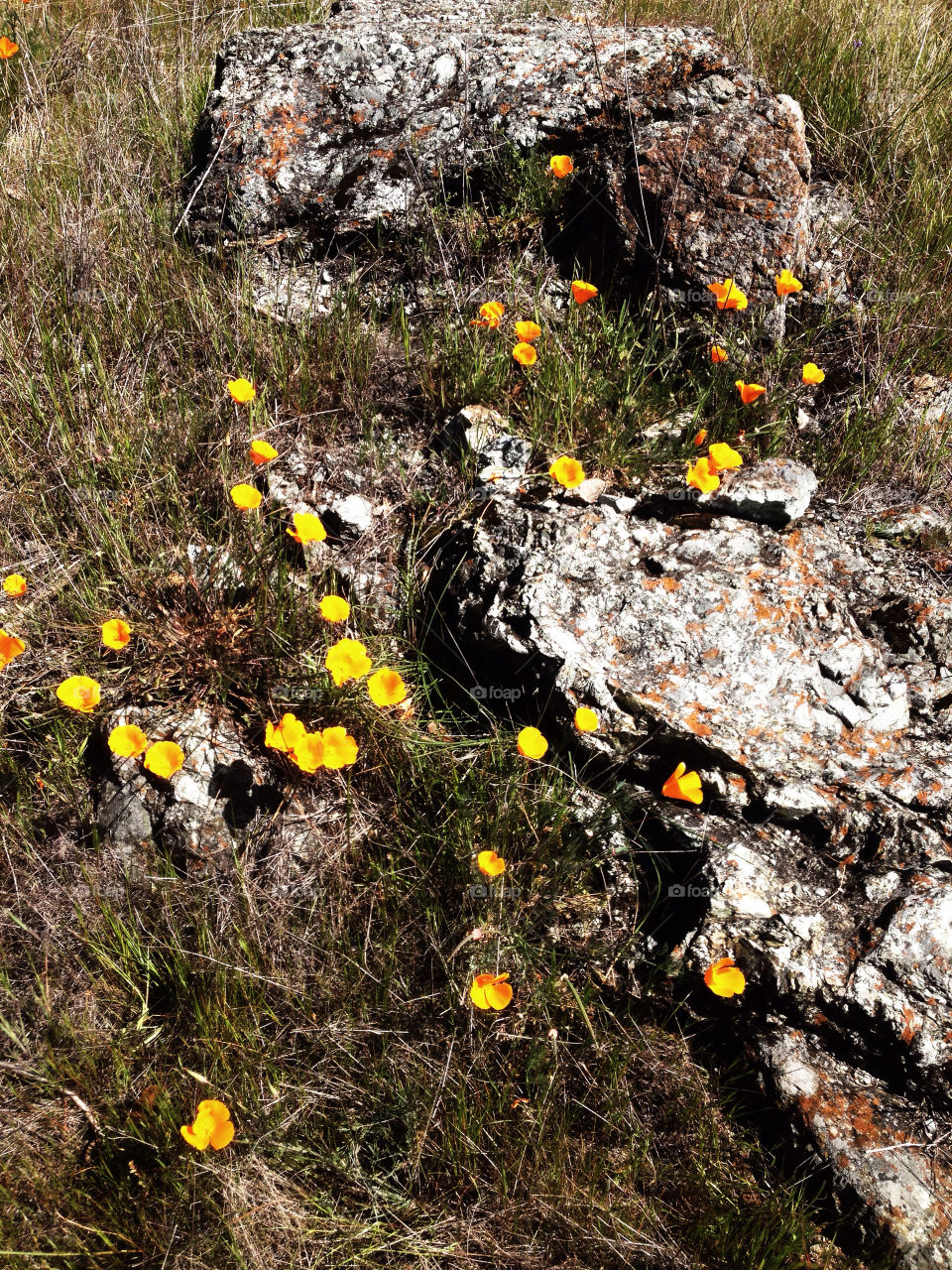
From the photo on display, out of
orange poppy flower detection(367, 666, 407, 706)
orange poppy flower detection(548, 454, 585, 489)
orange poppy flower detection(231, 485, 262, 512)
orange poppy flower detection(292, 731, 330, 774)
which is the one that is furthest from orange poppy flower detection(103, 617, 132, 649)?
orange poppy flower detection(548, 454, 585, 489)

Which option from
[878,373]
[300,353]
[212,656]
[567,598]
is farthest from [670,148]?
[212,656]

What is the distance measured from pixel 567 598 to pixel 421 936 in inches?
40.0

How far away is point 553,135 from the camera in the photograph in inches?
139

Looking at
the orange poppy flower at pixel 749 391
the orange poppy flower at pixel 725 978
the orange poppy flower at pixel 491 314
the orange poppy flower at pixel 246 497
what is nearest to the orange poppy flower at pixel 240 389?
the orange poppy flower at pixel 246 497

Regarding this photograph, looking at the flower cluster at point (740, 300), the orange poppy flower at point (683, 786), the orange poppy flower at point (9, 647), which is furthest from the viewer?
the flower cluster at point (740, 300)

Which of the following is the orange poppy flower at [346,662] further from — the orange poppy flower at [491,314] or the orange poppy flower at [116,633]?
the orange poppy flower at [491,314]

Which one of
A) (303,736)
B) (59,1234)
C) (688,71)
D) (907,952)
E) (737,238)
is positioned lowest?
(59,1234)

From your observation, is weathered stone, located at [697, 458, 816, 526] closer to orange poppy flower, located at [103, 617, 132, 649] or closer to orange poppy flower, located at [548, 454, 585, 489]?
orange poppy flower, located at [548, 454, 585, 489]

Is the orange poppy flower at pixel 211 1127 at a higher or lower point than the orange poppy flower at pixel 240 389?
lower

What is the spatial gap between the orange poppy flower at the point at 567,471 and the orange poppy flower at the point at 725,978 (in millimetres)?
1439

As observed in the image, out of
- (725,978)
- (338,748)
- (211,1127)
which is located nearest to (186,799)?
(338,748)

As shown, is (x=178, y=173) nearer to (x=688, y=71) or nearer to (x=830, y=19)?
(x=688, y=71)

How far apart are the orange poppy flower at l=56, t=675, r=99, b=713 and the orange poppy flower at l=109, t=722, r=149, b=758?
4.5 inches

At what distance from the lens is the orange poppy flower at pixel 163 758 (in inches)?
86.7
